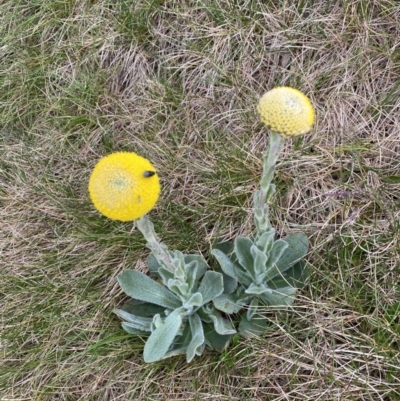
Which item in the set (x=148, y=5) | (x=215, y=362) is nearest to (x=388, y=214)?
(x=215, y=362)

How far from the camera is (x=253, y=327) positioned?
2.33 meters

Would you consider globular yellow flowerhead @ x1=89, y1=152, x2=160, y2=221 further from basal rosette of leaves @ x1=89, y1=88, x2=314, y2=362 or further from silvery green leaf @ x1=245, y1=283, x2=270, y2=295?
silvery green leaf @ x1=245, y1=283, x2=270, y2=295

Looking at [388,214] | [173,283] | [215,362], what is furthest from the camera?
[388,214]

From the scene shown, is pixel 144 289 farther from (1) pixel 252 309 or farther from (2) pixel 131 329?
(1) pixel 252 309

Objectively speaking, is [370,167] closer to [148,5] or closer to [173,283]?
[173,283]

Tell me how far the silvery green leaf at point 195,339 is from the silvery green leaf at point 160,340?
9 cm

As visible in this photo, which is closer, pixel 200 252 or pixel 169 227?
pixel 200 252

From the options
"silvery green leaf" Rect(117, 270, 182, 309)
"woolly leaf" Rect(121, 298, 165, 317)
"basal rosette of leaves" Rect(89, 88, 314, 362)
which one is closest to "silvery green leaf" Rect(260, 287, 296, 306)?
"basal rosette of leaves" Rect(89, 88, 314, 362)

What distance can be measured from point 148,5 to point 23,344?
2.28 m

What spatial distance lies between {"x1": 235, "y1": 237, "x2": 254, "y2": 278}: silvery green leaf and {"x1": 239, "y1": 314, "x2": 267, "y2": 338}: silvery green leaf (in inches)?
9.0

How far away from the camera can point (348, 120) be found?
9.34 ft

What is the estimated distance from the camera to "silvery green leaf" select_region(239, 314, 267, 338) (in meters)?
2.32

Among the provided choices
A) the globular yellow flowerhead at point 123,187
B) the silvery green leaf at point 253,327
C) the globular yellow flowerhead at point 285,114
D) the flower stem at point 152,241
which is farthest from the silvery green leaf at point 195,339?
the globular yellow flowerhead at point 285,114

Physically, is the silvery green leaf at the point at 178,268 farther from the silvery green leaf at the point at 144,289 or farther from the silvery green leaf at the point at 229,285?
the silvery green leaf at the point at 229,285
